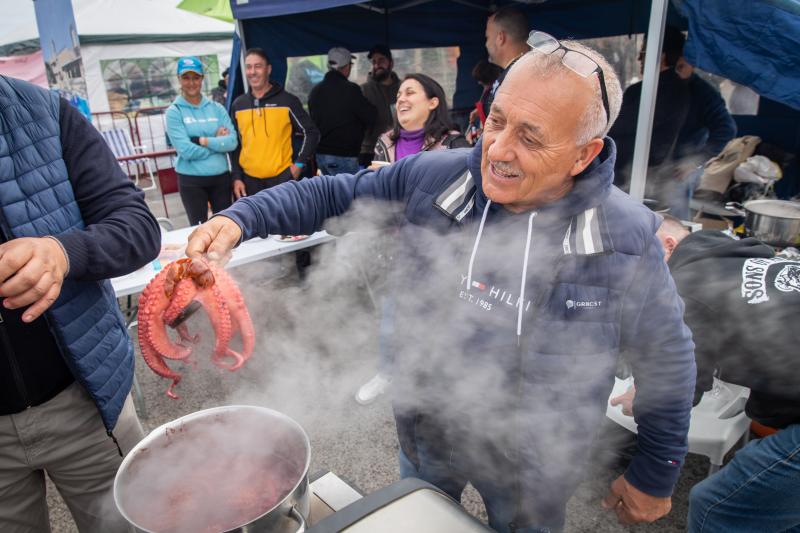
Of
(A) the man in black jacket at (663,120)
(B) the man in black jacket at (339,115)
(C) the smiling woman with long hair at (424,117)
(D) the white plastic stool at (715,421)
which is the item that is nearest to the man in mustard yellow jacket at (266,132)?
(B) the man in black jacket at (339,115)

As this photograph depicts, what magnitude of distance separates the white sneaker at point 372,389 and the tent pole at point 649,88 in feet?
7.81

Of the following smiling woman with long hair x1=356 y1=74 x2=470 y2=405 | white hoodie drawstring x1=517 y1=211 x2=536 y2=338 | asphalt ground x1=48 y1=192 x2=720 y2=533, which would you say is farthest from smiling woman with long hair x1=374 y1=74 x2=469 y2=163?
white hoodie drawstring x1=517 y1=211 x2=536 y2=338

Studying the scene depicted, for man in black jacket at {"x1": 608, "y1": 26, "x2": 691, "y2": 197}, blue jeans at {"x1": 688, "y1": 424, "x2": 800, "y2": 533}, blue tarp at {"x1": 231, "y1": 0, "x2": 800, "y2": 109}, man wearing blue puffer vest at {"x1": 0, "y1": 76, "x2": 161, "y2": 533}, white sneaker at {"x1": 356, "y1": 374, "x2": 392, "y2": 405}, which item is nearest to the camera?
man wearing blue puffer vest at {"x1": 0, "y1": 76, "x2": 161, "y2": 533}

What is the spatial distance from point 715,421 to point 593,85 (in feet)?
6.87

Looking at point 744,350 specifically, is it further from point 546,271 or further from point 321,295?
point 321,295

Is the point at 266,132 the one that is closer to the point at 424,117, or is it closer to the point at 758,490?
the point at 424,117

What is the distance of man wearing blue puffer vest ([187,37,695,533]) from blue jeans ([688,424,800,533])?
0.44m

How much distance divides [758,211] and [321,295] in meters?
3.78

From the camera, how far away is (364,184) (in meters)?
1.62

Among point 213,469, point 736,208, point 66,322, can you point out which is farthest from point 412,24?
point 213,469

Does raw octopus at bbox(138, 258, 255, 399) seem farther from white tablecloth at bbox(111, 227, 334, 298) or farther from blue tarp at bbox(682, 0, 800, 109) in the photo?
blue tarp at bbox(682, 0, 800, 109)

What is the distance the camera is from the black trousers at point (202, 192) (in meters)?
5.10

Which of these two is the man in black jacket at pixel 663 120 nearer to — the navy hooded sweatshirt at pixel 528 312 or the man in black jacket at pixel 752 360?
the man in black jacket at pixel 752 360

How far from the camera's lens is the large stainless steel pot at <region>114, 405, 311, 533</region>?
124 centimetres
